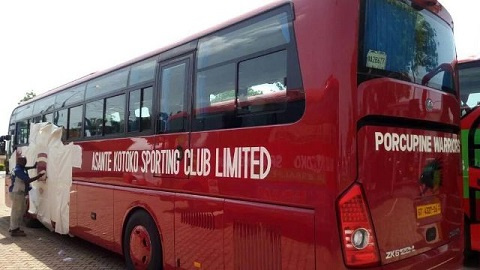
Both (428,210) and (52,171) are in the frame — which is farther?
(52,171)

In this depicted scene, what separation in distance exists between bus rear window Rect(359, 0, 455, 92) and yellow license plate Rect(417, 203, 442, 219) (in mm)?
1079

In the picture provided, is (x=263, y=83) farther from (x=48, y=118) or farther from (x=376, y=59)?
(x=48, y=118)

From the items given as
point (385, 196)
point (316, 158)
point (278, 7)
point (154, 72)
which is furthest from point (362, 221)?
point (154, 72)

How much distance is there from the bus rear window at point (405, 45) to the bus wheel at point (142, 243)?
3174mm

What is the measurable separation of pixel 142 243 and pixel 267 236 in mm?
2379

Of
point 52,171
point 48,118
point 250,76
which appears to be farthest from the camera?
point 48,118

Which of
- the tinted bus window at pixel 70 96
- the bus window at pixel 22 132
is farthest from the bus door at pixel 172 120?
A: the bus window at pixel 22 132

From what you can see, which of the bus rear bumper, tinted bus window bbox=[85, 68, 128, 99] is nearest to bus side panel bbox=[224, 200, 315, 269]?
the bus rear bumper

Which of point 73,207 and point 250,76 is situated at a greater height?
point 250,76

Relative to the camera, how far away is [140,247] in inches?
206

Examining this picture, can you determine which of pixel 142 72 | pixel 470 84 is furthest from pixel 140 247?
pixel 470 84

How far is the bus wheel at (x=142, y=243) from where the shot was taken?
494cm

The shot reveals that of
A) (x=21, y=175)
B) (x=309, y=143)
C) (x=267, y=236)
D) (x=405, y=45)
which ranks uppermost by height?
(x=405, y=45)

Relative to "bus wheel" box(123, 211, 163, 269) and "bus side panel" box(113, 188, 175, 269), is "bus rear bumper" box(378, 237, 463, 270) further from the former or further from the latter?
"bus wheel" box(123, 211, 163, 269)
